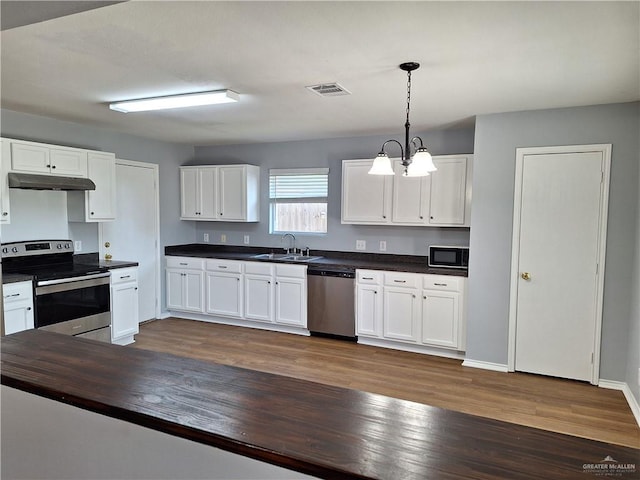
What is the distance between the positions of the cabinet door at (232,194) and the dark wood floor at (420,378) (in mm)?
1525

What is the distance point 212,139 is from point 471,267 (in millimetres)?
3637

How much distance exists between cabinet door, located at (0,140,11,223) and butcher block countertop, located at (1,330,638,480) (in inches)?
109

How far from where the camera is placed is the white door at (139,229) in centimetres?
504

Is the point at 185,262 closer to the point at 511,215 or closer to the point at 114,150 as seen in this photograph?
the point at 114,150

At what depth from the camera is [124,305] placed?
14.9 feet

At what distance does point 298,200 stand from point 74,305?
2.88 m

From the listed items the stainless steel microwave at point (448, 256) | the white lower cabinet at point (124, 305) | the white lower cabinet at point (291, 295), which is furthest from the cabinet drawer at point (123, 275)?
the stainless steel microwave at point (448, 256)

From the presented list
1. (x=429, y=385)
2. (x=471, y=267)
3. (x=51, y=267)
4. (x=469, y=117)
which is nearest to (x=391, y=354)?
(x=429, y=385)

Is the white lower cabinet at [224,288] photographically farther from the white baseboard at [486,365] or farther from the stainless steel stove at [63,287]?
the white baseboard at [486,365]

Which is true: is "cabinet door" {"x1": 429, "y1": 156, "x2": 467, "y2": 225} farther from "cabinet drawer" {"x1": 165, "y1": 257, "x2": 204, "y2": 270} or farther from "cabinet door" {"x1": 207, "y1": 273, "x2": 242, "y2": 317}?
"cabinet drawer" {"x1": 165, "y1": 257, "x2": 204, "y2": 270}

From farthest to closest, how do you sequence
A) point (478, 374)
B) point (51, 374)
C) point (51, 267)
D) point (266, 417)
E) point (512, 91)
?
point (51, 267) < point (478, 374) < point (512, 91) < point (51, 374) < point (266, 417)

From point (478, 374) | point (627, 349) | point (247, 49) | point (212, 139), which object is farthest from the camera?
point (212, 139)

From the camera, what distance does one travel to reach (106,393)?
122 centimetres

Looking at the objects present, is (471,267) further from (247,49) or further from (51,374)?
(51,374)
